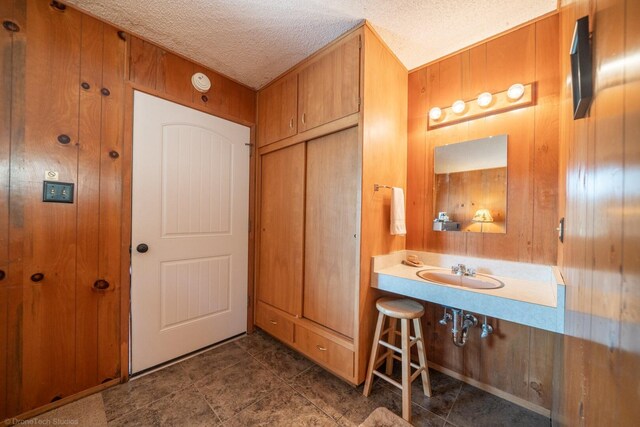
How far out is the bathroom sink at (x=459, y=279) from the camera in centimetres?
146

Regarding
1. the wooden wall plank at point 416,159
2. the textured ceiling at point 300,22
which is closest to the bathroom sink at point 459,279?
the wooden wall plank at point 416,159

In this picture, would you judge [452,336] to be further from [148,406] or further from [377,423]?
[148,406]

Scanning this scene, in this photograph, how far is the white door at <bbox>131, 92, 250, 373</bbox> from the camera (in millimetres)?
1723

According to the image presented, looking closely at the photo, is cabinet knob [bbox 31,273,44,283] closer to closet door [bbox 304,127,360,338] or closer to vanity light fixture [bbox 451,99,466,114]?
closet door [bbox 304,127,360,338]

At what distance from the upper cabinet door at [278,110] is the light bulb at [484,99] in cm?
137

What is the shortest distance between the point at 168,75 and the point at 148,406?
2.31 meters

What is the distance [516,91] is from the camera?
151 cm

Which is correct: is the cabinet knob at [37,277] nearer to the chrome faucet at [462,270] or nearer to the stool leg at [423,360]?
the stool leg at [423,360]

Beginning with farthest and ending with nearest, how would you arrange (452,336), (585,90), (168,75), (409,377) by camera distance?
1. (168,75)
2. (452,336)
3. (409,377)
4. (585,90)

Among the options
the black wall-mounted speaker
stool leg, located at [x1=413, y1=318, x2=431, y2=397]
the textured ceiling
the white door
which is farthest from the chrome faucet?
the white door

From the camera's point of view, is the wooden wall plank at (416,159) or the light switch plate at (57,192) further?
the wooden wall plank at (416,159)

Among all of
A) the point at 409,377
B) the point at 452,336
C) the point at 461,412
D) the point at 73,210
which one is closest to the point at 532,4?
the point at 452,336

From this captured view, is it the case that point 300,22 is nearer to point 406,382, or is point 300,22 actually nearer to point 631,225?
point 631,225

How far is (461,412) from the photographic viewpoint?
142 centimetres
